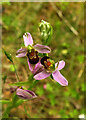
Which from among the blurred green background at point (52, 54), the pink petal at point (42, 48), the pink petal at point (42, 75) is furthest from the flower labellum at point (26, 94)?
the blurred green background at point (52, 54)

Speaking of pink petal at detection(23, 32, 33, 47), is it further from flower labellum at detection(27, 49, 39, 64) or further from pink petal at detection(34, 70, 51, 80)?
pink petal at detection(34, 70, 51, 80)

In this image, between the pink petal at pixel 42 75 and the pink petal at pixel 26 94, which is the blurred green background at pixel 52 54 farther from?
the pink petal at pixel 42 75

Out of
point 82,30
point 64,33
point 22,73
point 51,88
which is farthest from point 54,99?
point 82,30

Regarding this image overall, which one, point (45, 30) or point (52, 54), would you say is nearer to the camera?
point (45, 30)

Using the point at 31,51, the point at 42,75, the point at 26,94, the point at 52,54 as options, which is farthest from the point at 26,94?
the point at 52,54

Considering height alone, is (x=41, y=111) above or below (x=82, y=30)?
below

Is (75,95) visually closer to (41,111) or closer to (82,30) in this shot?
(41,111)

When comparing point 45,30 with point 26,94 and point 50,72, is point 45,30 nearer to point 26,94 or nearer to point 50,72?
point 50,72
